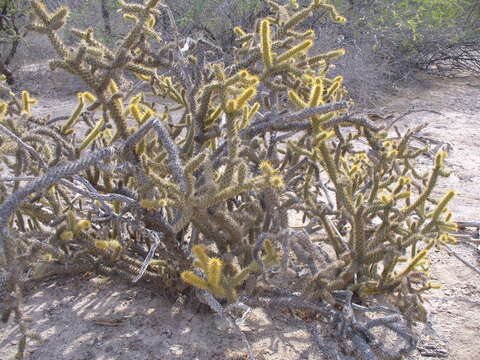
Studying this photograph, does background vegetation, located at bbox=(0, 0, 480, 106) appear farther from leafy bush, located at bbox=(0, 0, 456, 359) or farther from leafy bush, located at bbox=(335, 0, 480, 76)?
leafy bush, located at bbox=(0, 0, 456, 359)

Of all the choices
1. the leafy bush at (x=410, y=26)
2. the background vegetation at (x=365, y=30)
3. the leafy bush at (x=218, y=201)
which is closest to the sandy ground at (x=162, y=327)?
the leafy bush at (x=218, y=201)

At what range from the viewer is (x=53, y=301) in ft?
6.87

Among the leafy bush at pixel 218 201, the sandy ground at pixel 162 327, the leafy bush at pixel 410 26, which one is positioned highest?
the leafy bush at pixel 410 26

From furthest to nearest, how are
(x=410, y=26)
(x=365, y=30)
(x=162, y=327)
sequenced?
(x=365, y=30) < (x=410, y=26) < (x=162, y=327)

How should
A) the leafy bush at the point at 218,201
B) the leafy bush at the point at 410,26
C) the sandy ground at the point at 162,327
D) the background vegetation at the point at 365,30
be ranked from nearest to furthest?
1. the leafy bush at the point at 218,201
2. the sandy ground at the point at 162,327
3. the background vegetation at the point at 365,30
4. the leafy bush at the point at 410,26

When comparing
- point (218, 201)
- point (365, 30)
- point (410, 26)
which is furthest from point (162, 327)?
point (365, 30)

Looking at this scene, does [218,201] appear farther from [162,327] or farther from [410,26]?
[410,26]

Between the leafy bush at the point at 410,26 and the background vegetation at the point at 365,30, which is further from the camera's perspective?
the leafy bush at the point at 410,26

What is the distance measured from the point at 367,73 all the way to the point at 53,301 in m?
6.22

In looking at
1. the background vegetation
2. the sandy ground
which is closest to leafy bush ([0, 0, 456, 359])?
the sandy ground

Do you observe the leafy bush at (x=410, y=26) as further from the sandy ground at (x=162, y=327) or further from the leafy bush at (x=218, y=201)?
the sandy ground at (x=162, y=327)

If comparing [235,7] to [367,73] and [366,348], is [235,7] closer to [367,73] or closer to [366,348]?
[367,73]

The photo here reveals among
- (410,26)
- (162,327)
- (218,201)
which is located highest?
(410,26)

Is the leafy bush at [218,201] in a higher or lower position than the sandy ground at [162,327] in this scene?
higher
